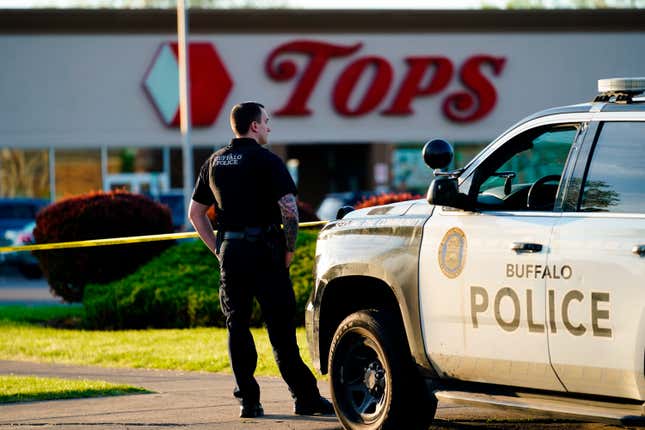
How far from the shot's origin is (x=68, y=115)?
37.3 metres

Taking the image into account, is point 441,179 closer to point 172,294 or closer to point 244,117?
point 244,117

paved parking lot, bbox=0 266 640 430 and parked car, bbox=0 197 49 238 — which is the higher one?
parked car, bbox=0 197 49 238

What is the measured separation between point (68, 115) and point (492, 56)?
42.2ft

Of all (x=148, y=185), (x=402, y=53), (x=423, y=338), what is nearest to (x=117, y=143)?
(x=148, y=185)

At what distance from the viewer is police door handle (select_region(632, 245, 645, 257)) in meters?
6.02

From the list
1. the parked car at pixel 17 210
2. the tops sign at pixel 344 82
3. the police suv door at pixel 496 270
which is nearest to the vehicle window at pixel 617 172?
the police suv door at pixel 496 270

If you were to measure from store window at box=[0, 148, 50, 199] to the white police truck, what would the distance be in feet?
101

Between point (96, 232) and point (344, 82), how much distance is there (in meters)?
21.6

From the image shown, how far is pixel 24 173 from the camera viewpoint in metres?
38.0

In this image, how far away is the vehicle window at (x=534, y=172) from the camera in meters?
6.99

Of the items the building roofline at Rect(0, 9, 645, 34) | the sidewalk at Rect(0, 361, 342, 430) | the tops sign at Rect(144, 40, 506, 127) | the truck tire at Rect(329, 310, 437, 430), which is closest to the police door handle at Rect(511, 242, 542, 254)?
the truck tire at Rect(329, 310, 437, 430)

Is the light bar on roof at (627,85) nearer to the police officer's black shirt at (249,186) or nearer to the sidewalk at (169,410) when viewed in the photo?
the police officer's black shirt at (249,186)

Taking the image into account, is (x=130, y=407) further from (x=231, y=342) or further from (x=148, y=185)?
(x=148, y=185)

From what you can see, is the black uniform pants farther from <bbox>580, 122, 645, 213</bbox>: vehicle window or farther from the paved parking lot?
<bbox>580, 122, 645, 213</bbox>: vehicle window
